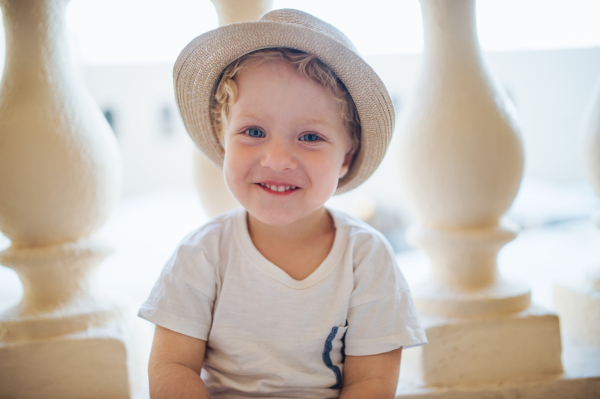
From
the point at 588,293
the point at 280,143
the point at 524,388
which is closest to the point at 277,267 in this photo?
the point at 280,143

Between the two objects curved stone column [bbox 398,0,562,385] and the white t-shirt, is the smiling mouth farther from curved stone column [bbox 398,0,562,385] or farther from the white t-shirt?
curved stone column [bbox 398,0,562,385]

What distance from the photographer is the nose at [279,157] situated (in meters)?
0.78

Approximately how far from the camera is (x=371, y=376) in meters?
0.84

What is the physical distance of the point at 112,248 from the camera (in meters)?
1.02

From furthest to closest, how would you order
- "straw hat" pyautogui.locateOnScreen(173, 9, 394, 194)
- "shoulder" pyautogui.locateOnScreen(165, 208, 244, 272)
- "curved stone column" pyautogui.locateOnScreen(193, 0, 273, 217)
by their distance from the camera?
"curved stone column" pyautogui.locateOnScreen(193, 0, 273, 217) < "shoulder" pyautogui.locateOnScreen(165, 208, 244, 272) < "straw hat" pyautogui.locateOnScreen(173, 9, 394, 194)

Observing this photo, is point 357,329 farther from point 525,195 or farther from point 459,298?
point 525,195

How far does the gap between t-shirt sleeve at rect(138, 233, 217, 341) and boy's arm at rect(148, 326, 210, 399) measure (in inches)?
0.9

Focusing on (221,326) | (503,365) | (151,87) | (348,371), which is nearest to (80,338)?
(221,326)

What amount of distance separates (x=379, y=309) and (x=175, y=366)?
42cm

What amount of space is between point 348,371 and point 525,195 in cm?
601

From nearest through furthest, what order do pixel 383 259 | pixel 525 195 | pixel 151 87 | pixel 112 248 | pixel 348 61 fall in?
pixel 348 61, pixel 383 259, pixel 112 248, pixel 525 195, pixel 151 87

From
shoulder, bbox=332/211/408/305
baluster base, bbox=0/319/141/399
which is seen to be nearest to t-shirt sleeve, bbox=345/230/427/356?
shoulder, bbox=332/211/408/305

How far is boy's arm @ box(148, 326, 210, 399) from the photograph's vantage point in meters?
0.79

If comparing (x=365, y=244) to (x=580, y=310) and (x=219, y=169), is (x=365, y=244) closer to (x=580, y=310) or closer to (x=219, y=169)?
(x=219, y=169)
